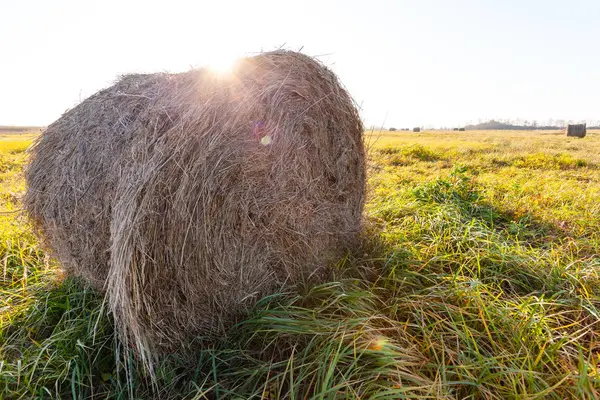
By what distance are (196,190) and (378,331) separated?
4.62 ft

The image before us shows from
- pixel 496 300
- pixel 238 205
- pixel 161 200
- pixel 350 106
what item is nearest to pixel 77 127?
pixel 161 200

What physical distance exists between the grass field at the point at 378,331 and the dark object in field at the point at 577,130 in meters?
26.1

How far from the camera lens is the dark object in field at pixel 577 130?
2348 centimetres

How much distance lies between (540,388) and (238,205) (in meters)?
2.02

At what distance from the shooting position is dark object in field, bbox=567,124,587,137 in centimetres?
2348

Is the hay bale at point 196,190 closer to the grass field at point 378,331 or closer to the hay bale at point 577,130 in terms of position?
the grass field at point 378,331

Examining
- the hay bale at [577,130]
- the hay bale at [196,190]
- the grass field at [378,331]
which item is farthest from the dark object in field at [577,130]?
the hay bale at [196,190]

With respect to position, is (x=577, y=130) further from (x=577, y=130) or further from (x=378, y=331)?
(x=378, y=331)

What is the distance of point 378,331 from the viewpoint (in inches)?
82.4

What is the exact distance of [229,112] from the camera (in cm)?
213

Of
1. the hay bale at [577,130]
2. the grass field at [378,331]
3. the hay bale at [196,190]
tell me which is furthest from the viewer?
the hay bale at [577,130]

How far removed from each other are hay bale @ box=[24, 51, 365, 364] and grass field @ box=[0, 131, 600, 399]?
24cm

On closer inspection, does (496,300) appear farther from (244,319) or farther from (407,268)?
(244,319)

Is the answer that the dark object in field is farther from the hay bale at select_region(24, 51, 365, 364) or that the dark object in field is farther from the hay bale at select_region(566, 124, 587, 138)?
the hay bale at select_region(24, 51, 365, 364)
